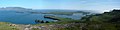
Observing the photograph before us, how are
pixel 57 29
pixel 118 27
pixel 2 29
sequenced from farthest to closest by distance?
pixel 118 27 < pixel 57 29 < pixel 2 29

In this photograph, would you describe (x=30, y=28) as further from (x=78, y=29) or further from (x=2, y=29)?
(x=78, y=29)

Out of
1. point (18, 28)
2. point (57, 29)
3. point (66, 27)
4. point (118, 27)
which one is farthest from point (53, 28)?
point (118, 27)

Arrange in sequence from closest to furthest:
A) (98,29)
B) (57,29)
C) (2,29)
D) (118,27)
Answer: (2,29), (57,29), (98,29), (118,27)

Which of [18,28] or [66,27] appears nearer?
[18,28]

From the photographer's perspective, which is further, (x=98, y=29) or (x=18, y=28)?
(x=98, y=29)

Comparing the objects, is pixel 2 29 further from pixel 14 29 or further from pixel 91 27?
pixel 91 27

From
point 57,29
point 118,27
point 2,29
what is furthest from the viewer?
point 118,27

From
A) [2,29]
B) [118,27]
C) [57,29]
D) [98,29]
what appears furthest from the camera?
[118,27]

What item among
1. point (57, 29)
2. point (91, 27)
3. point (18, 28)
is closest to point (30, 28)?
point (18, 28)
